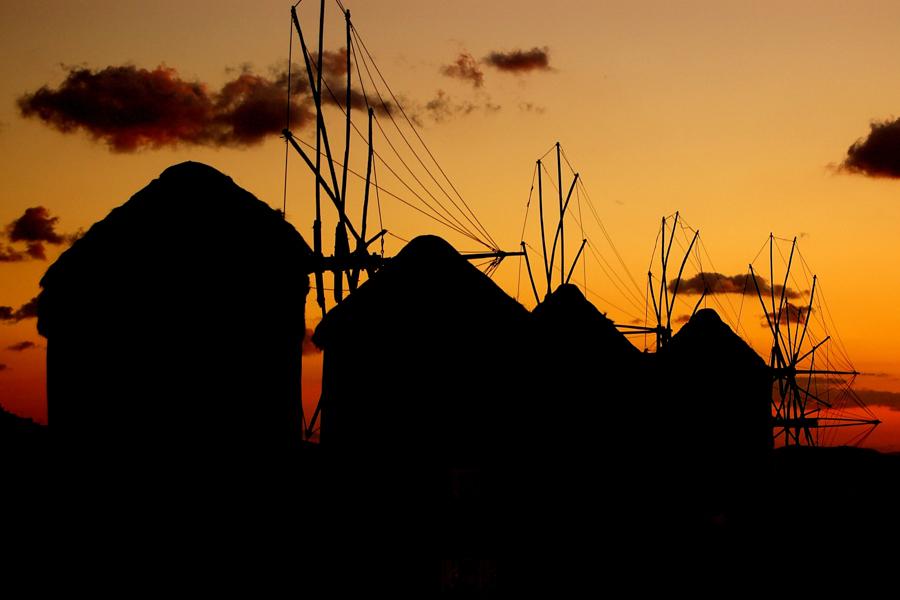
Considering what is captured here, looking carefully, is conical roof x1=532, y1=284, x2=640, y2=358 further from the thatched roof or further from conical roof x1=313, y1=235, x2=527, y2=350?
the thatched roof

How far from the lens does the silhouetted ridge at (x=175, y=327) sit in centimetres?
1633

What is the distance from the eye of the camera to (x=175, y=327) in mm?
16609

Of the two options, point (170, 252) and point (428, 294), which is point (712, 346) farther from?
point (170, 252)

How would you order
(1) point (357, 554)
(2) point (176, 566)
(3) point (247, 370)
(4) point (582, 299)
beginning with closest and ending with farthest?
(2) point (176, 566) → (3) point (247, 370) → (1) point (357, 554) → (4) point (582, 299)

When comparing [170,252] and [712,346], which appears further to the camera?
[712,346]

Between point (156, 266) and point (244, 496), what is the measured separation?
3.89 m

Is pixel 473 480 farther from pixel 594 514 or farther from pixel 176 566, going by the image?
pixel 176 566

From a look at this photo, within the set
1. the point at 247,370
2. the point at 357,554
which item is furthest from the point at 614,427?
the point at 247,370

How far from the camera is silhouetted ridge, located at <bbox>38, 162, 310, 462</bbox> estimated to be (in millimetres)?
16328

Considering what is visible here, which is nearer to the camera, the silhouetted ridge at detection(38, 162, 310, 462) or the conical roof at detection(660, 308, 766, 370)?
the silhouetted ridge at detection(38, 162, 310, 462)

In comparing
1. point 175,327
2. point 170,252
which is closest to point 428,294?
point 170,252

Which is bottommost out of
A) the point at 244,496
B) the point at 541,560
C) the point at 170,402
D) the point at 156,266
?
the point at 541,560

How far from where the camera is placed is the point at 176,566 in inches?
608

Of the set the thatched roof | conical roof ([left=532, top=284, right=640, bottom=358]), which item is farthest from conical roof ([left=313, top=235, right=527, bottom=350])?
conical roof ([left=532, top=284, right=640, bottom=358])
